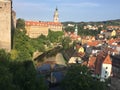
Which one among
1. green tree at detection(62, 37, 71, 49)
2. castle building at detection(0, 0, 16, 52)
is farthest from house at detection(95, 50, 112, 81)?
green tree at detection(62, 37, 71, 49)

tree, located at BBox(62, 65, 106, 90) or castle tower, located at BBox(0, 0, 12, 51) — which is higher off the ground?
castle tower, located at BBox(0, 0, 12, 51)

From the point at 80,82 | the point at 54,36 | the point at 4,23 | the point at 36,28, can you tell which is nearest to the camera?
the point at 80,82

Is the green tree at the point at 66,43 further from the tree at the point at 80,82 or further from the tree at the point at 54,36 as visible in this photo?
the tree at the point at 80,82

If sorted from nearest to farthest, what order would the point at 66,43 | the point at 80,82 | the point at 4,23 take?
the point at 80,82 → the point at 4,23 → the point at 66,43

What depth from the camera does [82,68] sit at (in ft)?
63.2

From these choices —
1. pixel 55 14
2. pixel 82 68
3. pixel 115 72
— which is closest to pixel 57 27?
pixel 55 14

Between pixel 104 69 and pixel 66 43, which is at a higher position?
pixel 104 69

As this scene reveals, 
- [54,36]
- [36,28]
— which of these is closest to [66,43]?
[54,36]

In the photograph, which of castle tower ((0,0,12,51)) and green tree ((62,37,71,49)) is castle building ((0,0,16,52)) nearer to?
castle tower ((0,0,12,51))

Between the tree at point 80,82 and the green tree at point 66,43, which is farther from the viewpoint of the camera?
the green tree at point 66,43

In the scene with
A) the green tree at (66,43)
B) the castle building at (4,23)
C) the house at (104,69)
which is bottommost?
the green tree at (66,43)

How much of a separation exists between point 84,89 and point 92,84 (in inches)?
19.9

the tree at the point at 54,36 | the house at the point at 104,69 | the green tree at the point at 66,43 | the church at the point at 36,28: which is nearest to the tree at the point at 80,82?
the house at the point at 104,69

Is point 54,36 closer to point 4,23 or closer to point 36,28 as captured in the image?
point 36,28
